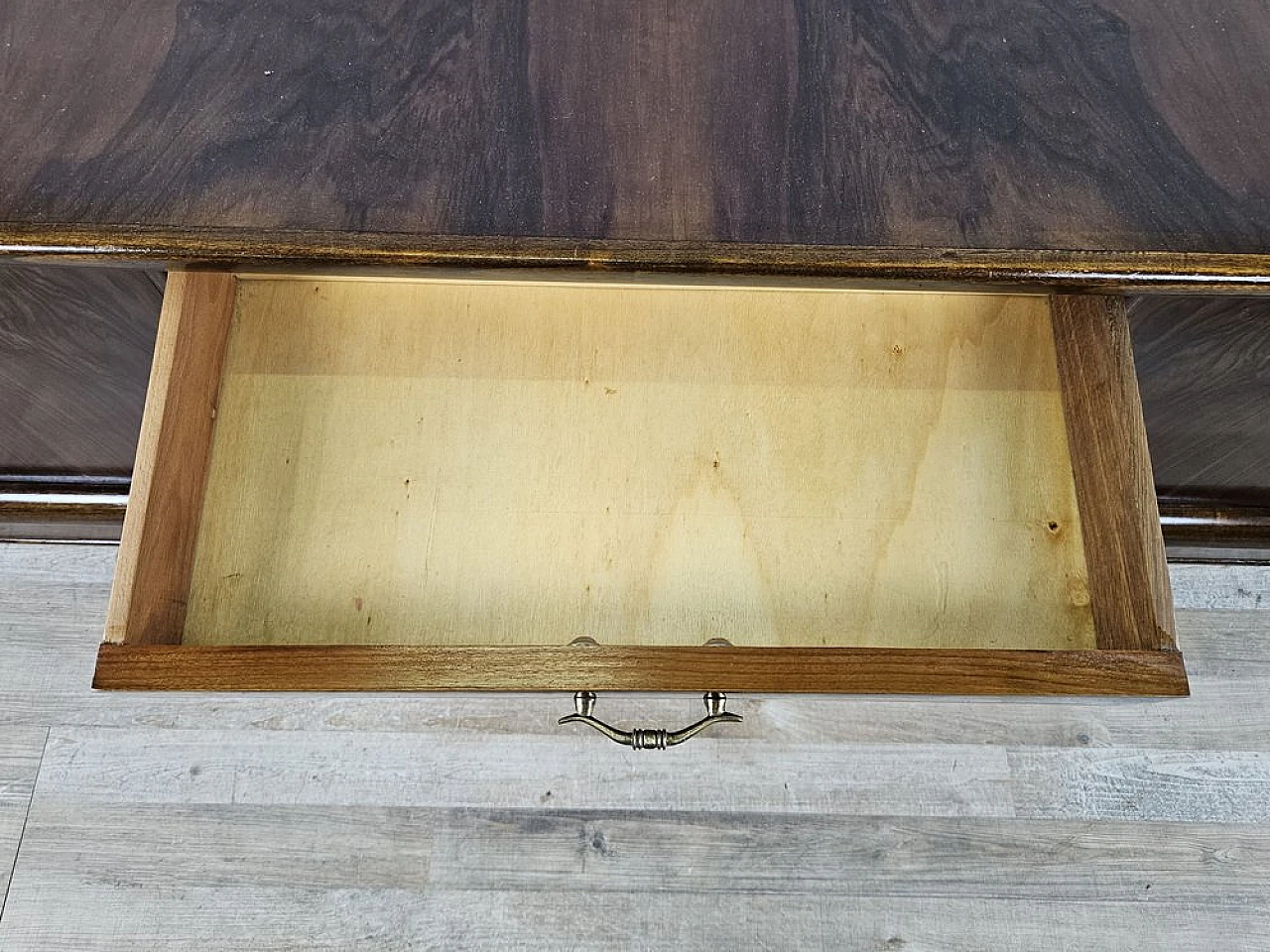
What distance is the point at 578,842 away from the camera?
730 millimetres

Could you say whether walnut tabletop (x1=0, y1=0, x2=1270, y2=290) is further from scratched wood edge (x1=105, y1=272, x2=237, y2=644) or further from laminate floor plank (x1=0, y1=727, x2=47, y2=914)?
laminate floor plank (x1=0, y1=727, x2=47, y2=914)

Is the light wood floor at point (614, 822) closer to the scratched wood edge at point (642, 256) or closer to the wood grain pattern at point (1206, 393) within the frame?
the wood grain pattern at point (1206, 393)

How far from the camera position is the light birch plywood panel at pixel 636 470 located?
0.47 metres

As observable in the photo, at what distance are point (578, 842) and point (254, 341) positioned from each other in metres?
0.44

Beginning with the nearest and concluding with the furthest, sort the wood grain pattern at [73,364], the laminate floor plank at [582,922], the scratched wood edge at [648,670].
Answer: the scratched wood edge at [648,670] → the wood grain pattern at [73,364] → the laminate floor plank at [582,922]

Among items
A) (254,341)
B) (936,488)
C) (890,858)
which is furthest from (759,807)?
(254,341)

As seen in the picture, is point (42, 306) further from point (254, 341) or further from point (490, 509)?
point (490, 509)

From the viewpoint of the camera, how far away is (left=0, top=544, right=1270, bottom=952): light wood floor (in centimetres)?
71

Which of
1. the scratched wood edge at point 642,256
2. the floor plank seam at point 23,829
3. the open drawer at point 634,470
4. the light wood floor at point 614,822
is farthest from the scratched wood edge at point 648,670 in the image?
the floor plank seam at point 23,829

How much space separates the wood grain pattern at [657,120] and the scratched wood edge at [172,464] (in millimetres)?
45

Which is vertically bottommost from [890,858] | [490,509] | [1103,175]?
[890,858]

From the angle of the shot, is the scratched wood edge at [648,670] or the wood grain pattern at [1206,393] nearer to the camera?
the scratched wood edge at [648,670]

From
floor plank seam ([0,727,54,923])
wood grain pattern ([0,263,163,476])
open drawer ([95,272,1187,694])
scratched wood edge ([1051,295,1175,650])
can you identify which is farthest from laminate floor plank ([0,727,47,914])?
scratched wood edge ([1051,295,1175,650])

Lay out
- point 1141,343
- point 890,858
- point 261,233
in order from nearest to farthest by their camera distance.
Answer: point 261,233, point 1141,343, point 890,858
